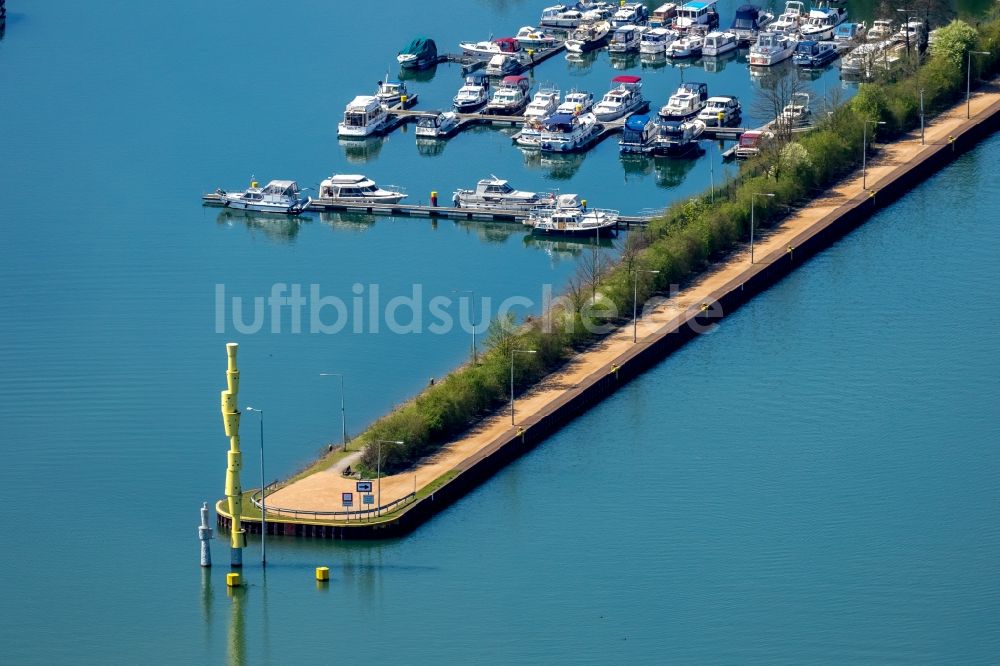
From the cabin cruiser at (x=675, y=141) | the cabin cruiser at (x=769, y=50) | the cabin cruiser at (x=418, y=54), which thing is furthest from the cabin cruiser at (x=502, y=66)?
the cabin cruiser at (x=675, y=141)

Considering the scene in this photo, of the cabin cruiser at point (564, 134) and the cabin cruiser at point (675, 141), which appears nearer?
the cabin cruiser at point (675, 141)

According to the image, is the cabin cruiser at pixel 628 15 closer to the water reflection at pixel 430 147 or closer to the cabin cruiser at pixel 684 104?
the cabin cruiser at pixel 684 104

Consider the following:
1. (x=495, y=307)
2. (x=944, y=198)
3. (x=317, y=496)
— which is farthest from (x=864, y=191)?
(x=317, y=496)

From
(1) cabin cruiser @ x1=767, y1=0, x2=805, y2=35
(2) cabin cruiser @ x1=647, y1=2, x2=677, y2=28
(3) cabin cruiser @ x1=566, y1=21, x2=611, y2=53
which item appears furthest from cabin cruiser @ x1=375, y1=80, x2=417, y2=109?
(1) cabin cruiser @ x1=767, y1=0, x2=805, y2=35

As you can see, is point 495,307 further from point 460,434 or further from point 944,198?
point 944,198

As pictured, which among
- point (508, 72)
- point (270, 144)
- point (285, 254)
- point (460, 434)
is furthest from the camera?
point (508, 72)

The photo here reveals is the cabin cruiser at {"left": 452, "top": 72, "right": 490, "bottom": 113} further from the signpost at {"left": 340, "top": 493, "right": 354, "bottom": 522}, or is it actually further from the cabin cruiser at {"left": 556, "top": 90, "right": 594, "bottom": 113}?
the signpost at {"left": 340, "top": 493, "right": 354, "bottom": 522}

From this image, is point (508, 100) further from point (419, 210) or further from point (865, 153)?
point (865, 153)
